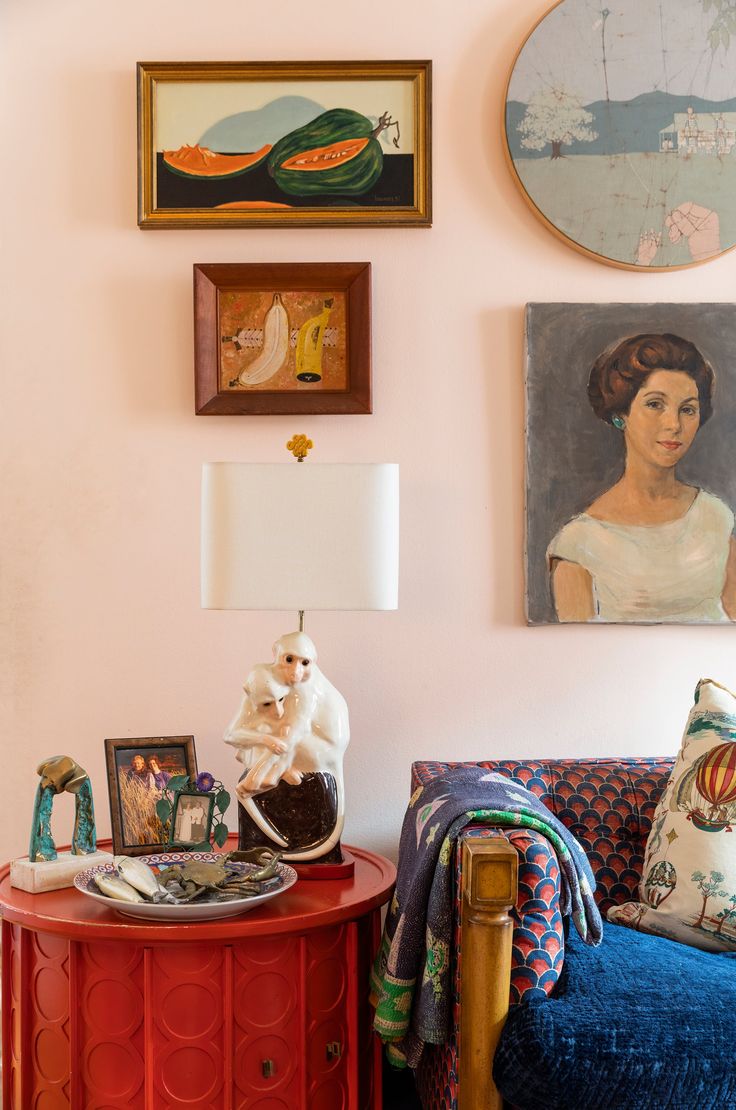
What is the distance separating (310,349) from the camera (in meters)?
2.38

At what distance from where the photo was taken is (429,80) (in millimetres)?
2383

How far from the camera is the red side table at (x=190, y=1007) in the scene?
1.72 meters

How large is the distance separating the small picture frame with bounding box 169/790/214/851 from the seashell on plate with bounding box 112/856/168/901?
0.46ft

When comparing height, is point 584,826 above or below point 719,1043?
above

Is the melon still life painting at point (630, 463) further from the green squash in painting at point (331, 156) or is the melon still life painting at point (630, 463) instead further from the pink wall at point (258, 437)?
the green squash in painting at point (331, 156)

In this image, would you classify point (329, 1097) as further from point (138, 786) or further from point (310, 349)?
point (310, 349)

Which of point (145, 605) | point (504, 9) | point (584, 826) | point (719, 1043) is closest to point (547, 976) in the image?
point (719, 1043)

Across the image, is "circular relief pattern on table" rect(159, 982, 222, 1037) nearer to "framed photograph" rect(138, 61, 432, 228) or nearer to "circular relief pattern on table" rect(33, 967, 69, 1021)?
"circular relief pattern on table" rect(33, 967, 69, 1021)

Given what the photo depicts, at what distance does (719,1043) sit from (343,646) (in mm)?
1178

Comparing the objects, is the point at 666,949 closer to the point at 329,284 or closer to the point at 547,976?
the point at 547,976

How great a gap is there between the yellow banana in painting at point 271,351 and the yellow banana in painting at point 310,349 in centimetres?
4

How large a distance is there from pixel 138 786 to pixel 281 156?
1469 mm

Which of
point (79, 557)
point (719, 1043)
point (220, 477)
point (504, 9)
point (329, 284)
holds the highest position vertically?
point (504, 9)

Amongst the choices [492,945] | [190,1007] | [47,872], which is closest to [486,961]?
[492,945]
